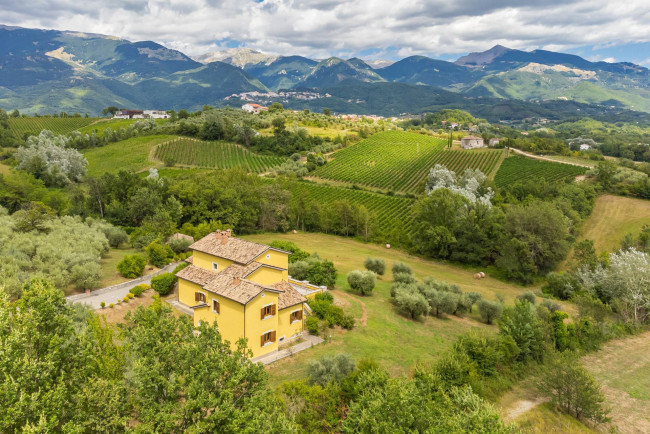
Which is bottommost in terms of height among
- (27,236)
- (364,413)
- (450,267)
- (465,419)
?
(450,267)

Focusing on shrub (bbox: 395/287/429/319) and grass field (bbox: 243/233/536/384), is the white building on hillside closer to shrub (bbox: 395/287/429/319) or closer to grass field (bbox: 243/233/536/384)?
grass field (bbox: 243/233/536/384)

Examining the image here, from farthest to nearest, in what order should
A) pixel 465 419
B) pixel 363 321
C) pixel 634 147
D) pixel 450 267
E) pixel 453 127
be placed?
1. pixel 453 127
2. pixel 634 147
3. pixel 450 267
4. pixel 363 321
5. pixel 465 419

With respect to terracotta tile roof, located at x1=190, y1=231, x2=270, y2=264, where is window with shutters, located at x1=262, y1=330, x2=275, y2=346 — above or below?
below

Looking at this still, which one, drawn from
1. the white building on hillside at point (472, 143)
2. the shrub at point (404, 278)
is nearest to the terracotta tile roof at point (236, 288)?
the shrub at point (404, 278)

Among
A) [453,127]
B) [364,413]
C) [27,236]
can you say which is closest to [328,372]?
[364,413]

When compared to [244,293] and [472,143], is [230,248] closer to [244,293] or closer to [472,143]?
[244,293]

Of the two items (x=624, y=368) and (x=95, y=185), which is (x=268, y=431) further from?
(x=95, y=185)

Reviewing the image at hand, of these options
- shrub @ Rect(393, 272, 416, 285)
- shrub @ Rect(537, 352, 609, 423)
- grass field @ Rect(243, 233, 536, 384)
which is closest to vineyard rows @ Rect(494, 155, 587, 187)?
grass field @ Rect(243, 233, 536, 384)
